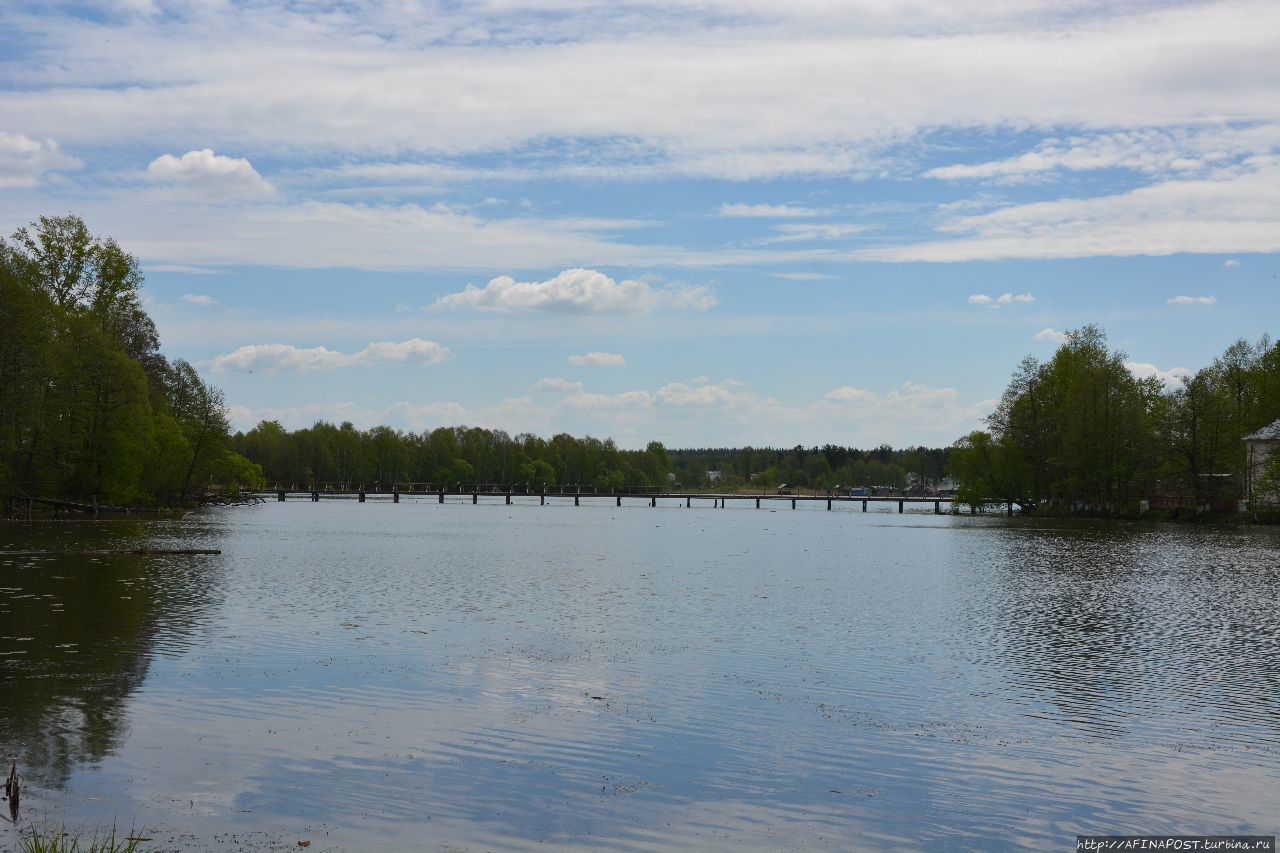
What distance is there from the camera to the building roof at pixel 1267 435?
4045 inches

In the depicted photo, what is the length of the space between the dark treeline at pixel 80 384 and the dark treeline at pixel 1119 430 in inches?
3255

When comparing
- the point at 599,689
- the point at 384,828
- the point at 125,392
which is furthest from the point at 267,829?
the point at 125,392

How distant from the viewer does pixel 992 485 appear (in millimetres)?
125812

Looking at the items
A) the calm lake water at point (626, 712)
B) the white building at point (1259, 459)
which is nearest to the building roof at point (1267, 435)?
the white building at point (1259, 459)

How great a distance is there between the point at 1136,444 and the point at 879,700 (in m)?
95.7

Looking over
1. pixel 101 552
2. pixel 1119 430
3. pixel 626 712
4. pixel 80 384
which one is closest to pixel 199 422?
pixel 80 384

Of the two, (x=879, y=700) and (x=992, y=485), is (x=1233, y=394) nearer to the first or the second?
(x=992, y=485)

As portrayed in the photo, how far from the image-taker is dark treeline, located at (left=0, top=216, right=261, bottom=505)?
65188mm

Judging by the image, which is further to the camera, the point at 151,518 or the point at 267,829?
the point at 151,518

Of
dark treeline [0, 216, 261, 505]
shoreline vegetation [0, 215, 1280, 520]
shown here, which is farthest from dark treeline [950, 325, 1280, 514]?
dark treeline [0, 216, 261, 505]

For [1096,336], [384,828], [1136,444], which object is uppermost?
[1096,336]

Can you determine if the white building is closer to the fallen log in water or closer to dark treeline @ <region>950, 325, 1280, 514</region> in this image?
dark treeline @ <region>950, 325, 1280, 514</region>

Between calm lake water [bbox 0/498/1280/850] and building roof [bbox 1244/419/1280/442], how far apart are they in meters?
69.4

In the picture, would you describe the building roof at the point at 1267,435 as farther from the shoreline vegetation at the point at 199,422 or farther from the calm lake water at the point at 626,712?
the calm lake water at the point at 626,712
